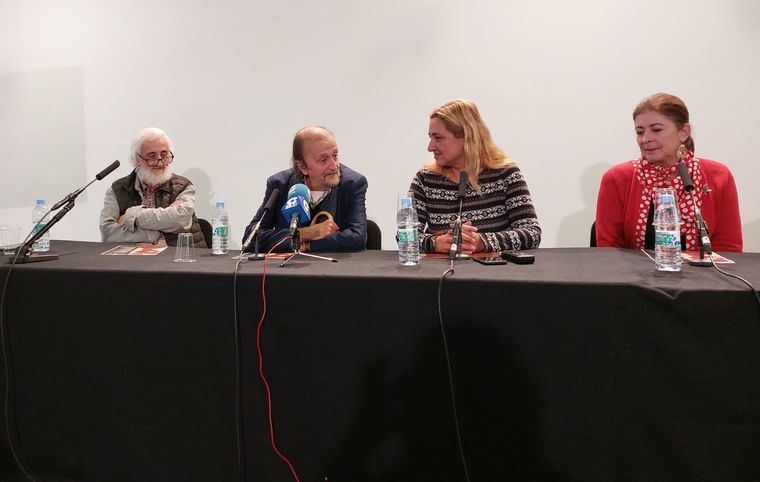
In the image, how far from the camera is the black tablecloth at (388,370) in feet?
3.79

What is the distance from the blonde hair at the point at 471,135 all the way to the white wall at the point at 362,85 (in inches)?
34.9

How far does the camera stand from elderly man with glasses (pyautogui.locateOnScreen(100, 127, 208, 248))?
103 inches

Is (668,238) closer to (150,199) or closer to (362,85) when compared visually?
(362,85)

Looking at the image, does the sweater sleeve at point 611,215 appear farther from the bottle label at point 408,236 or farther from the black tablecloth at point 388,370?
the bottle label at point 408,236

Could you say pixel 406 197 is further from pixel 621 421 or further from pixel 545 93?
pixel 545 93

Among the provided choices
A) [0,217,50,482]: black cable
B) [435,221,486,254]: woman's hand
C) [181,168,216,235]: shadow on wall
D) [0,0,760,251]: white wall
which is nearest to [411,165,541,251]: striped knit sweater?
[435,221,486,254]: woman's hand

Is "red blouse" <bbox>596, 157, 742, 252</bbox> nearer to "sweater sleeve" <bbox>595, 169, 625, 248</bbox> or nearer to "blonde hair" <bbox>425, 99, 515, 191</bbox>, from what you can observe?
"sweater sleeve" <bbox>595, 169, 625, 248</bbox>

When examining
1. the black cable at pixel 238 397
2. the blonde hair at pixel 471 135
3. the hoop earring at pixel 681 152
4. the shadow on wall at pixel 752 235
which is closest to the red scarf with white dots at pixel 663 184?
the hoop earring at pixel 681 152

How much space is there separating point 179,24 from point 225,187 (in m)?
1.12

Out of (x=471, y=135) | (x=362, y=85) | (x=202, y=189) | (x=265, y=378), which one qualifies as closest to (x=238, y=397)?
(x=265, y=378)

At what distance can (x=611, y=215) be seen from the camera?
2.17 metres

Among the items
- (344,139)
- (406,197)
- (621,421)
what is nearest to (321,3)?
(344,139)

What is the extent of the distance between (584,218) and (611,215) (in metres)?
0.81

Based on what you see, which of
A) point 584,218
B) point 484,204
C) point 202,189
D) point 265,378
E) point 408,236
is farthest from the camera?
point 202,189
